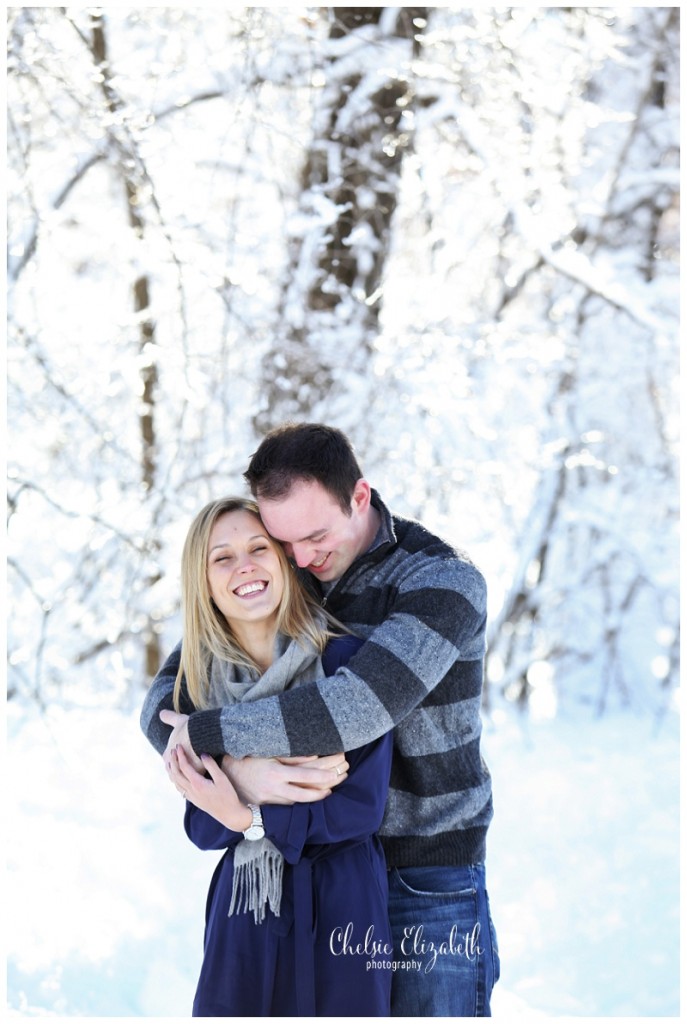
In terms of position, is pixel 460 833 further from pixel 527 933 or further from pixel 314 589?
pixel 527 933

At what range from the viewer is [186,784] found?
6.15ft

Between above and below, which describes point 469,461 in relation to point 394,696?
above

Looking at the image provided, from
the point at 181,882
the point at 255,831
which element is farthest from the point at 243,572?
the point at 181,882

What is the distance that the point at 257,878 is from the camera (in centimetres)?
187

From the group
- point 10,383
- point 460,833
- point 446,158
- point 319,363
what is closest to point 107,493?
point 10,383

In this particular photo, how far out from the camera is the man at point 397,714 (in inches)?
71.9

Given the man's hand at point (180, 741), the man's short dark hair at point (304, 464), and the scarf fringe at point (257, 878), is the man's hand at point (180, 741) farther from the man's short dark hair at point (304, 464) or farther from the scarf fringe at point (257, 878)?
the man's short dark hair at point (304, 464)

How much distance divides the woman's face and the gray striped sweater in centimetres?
16

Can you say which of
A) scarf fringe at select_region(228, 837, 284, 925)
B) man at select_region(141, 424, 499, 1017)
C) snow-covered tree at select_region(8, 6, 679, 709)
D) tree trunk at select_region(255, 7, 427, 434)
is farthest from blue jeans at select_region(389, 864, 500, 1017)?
tree trunk at select_region(255, 7, 427, 434)

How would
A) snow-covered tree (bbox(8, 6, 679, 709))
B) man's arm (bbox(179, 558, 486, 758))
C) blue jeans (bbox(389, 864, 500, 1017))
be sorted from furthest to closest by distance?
snow-covered tree (bbox(8, 6, 679, 709)) → blue jeans (bbox(389, 864, 500, 1017)) → man's arm (bbox(179, 558, 486, 758))

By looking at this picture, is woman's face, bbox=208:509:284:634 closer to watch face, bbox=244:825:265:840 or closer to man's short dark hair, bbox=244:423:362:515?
man's short dark hair, bbox=244:423:362:515

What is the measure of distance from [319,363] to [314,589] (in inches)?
96.3

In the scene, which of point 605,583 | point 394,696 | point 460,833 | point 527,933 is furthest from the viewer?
point 605,583

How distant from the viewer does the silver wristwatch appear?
1860 mm
